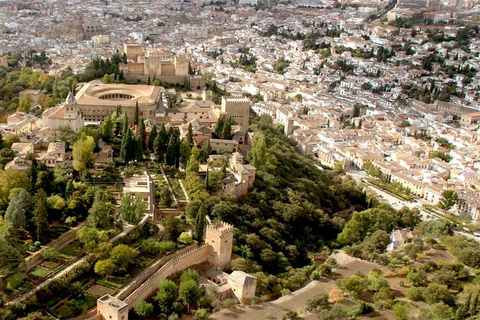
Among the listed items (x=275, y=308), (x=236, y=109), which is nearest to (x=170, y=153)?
(x=236, y=109)

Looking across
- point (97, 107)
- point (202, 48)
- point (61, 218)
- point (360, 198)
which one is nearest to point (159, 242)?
point (61, 218)

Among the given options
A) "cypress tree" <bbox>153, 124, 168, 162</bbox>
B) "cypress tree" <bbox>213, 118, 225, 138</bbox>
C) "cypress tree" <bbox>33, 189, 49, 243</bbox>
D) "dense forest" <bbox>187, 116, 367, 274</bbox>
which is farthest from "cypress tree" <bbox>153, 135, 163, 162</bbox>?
"cypress tree" <bbox>33, 189, 49, 243</bbox>

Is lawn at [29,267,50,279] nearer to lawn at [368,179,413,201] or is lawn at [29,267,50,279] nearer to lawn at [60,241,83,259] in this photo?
lawn at [60,241,83,259]

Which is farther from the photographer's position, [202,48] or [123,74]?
[202,48]

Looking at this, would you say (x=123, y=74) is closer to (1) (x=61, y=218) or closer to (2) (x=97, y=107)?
(2) (x=97, y=107)

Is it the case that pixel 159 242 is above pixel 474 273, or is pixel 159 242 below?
above

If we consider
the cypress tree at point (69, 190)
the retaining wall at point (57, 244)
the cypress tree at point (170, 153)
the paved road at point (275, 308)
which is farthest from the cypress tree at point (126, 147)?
the paved road at point (275, 308)

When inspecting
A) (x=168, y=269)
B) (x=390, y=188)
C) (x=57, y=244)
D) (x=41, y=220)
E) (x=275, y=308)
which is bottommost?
(x=390, y=188)

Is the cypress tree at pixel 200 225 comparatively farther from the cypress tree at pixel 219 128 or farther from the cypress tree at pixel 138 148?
the cypress tree at pixel 219 128

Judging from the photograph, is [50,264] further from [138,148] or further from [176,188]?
[138,148]
